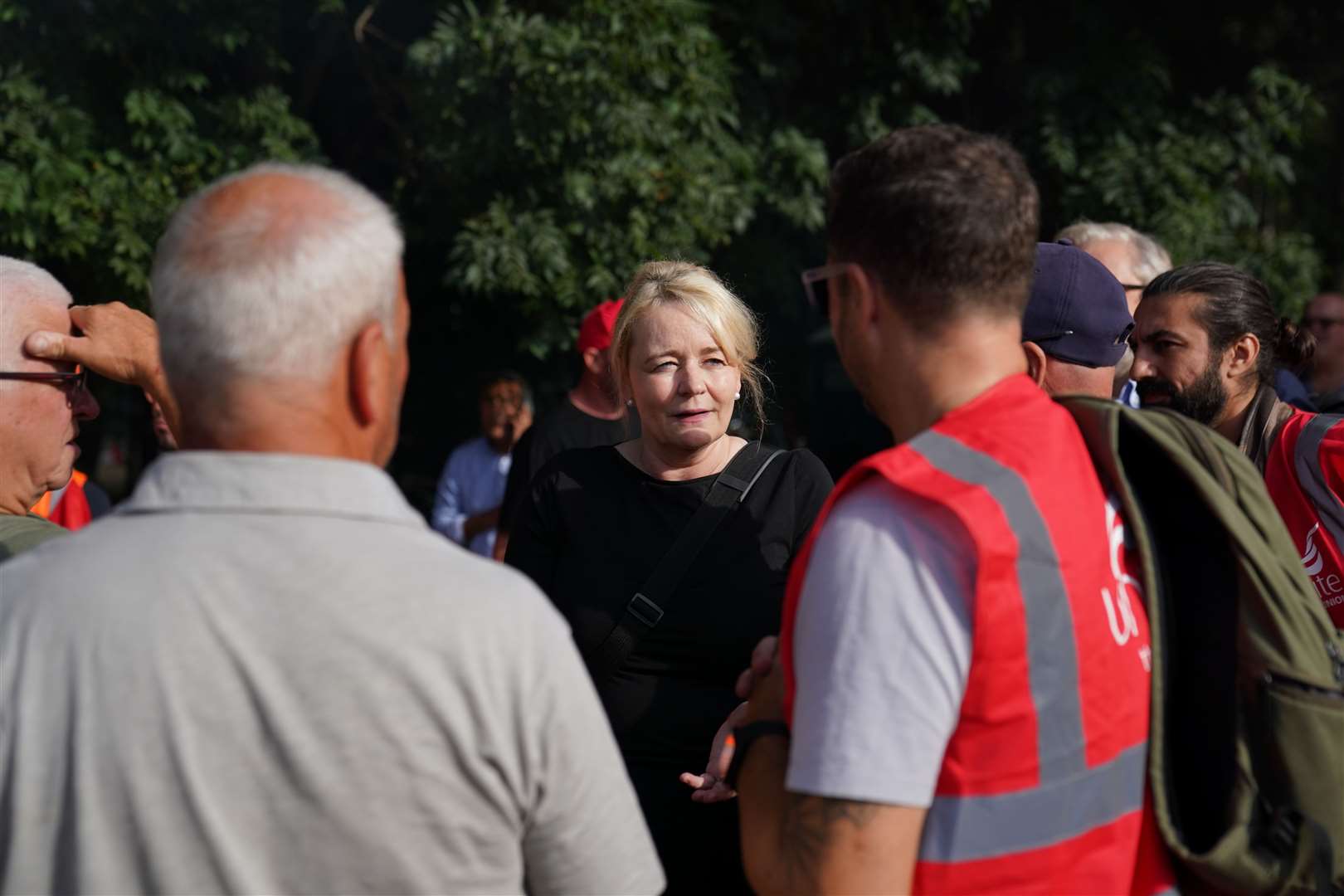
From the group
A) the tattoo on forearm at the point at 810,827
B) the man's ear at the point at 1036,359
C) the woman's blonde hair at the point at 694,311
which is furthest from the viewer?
the woman's blonde hair at the point at 694,311

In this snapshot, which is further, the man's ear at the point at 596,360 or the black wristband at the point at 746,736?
the man's ear at the point at 596,360

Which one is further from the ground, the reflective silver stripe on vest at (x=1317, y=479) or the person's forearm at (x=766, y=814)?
the reflective silver stripe on vest at (x=1317, y=479)

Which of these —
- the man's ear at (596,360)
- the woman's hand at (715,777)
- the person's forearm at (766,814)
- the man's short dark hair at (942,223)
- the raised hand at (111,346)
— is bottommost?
the woman's hand at (715,777)

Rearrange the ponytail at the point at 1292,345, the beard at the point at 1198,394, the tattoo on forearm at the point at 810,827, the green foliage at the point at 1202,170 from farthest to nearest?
the green foliage at the point at 1202,170 → the ponytail at the point at 1292,345 → the beard at the point at 1198,394 → the tattoo on forearm at the point at 810,827

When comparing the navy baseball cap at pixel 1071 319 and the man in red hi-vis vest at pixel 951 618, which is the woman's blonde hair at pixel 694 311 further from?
the man in red hi-vis vest at pixel 951 618

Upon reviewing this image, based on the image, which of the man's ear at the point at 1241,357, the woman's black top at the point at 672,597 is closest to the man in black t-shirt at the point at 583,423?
the woman's black top at the point at 672,597

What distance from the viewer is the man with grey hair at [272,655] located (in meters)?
1.41

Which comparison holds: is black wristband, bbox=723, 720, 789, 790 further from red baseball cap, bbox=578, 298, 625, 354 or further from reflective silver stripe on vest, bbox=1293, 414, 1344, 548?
red baseball cap, bbox=578, 298, 625, 354

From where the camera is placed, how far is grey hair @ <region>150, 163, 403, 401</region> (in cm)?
145

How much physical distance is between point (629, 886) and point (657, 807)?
133 cm

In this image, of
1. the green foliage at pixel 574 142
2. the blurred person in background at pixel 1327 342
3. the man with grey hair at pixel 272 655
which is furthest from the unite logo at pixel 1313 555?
the green foliage at pixel 574 142

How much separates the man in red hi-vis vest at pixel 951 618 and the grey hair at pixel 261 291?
62 cm

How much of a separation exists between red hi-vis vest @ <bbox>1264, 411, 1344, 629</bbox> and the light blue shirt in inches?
173

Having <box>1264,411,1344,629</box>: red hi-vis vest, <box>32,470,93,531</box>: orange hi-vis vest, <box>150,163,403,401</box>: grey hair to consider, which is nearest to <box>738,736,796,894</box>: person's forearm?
<box>150,163,403,401</box>: grey hair
